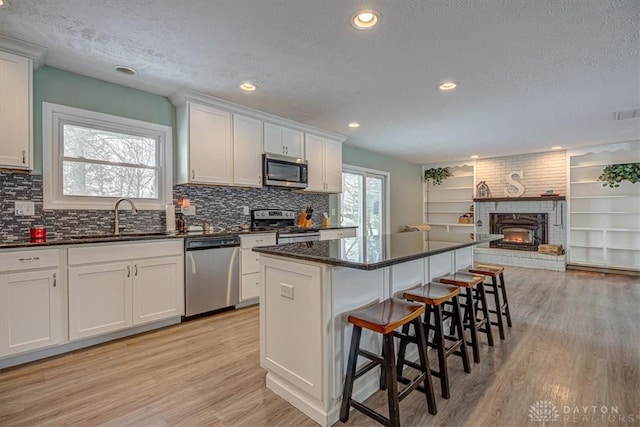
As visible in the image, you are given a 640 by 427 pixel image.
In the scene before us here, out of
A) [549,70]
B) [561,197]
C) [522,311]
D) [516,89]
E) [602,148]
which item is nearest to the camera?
[549,70]

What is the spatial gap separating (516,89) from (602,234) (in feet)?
15.6

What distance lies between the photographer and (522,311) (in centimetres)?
358

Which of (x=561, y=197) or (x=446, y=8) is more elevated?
(x=446, y=8)

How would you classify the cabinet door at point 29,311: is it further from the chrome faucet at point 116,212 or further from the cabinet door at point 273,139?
the cabinet door at point 273,139

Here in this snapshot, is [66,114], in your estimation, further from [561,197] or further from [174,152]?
[561,197]

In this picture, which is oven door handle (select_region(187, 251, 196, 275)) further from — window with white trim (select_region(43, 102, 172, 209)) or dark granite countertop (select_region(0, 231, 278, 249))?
window with white trim (select_region(43, 102, 172, 209))

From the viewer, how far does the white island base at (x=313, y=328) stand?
5.59 feet

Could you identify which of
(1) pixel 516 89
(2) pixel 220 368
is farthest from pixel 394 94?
(2) pixel 220 368

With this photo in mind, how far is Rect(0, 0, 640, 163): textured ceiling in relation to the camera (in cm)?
200

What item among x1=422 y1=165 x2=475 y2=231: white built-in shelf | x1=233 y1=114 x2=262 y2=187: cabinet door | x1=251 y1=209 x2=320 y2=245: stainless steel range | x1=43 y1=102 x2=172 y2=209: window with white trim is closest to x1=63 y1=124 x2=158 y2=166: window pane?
x1=43 y1=102 x2=172 y2=209: window with white trim

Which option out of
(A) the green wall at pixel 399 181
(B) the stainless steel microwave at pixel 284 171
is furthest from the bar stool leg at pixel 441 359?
(A) the green wall at pixel 399 181

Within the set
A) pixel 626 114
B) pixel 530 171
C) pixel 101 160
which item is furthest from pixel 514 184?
pixel 101 160

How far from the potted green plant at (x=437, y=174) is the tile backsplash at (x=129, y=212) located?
4210mm

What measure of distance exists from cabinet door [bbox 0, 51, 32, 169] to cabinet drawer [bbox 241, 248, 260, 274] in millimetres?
2039
